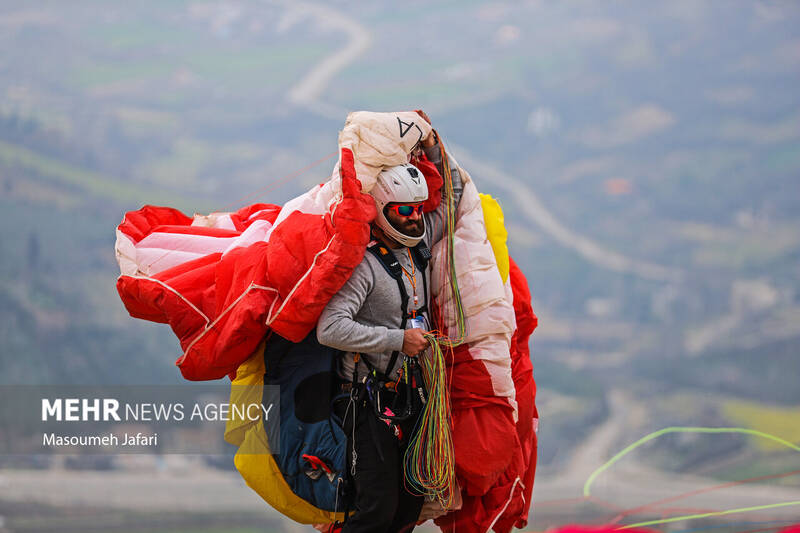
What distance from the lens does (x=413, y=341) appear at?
8.98 feet

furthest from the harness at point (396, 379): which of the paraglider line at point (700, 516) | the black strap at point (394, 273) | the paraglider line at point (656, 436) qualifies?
the paraglider line at point (656, 436)

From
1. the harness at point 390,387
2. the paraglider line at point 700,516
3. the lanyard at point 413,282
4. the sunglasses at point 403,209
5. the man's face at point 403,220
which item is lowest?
the paraglider line at point 700,516

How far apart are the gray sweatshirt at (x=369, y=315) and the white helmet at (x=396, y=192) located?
74mm

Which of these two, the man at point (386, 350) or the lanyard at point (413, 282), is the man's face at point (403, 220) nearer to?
the man at point (386, 350)

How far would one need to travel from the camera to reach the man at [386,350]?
9.28 ft

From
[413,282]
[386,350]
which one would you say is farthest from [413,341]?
[413,282]

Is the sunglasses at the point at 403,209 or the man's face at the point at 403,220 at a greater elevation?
the sunglasses at the point at 403,209

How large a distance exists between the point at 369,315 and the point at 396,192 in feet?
1.29

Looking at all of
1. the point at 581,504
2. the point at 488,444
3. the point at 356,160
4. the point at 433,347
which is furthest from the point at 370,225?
the point at 581,504

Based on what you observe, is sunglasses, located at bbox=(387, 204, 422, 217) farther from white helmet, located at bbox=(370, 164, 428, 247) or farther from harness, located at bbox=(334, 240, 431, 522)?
harness, located at bbox=(334, 240, 431, 522)

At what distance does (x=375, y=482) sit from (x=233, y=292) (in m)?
0.75

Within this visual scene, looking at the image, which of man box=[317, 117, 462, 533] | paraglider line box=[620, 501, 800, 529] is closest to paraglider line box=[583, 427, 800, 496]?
paraglider line box=[620, 501, 800, 529]

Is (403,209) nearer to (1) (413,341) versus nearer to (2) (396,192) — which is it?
(2) (396,192)

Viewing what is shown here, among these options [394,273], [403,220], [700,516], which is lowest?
[700,516]
